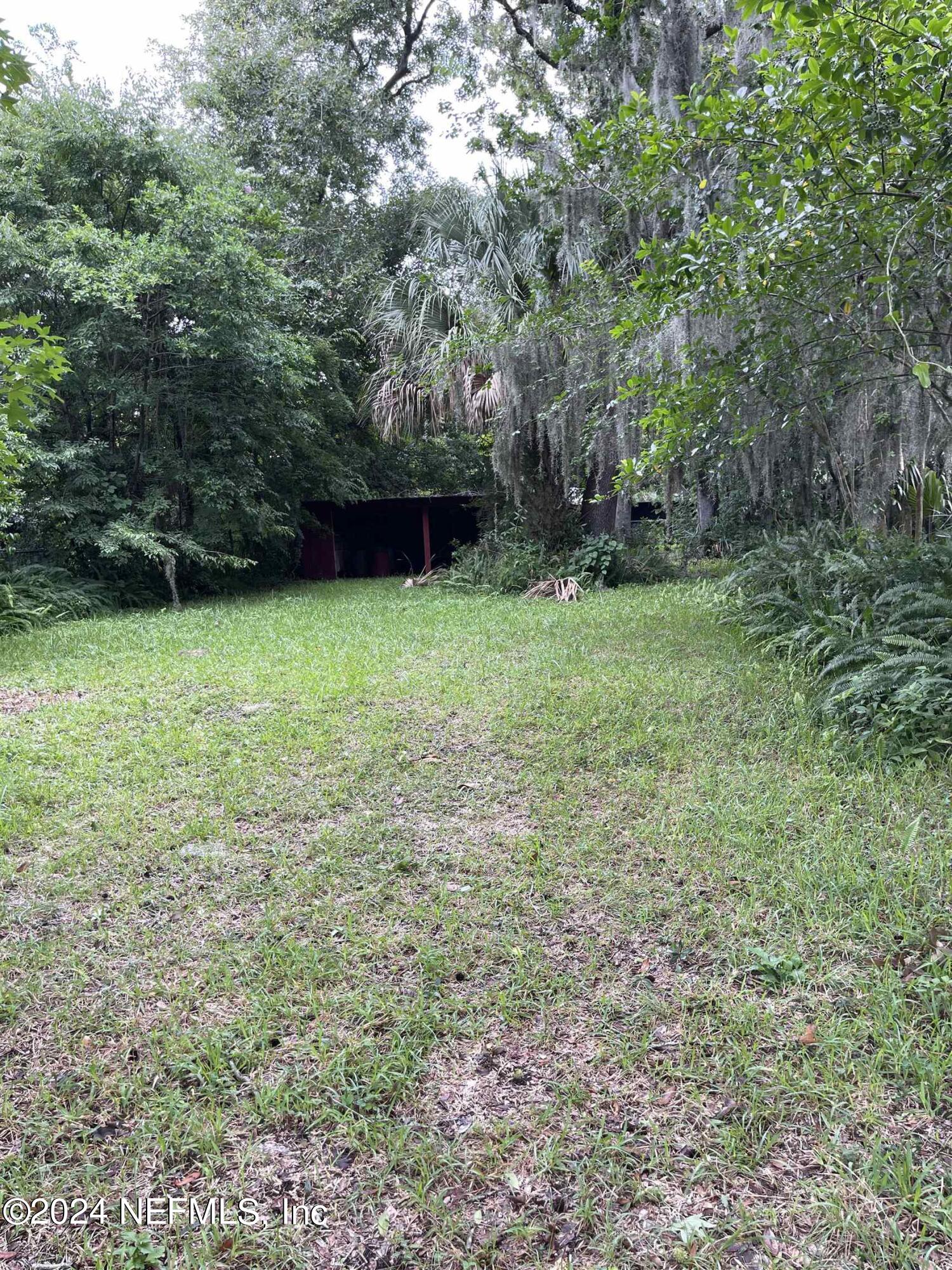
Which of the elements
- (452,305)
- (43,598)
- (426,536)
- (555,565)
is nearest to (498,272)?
(452,305)

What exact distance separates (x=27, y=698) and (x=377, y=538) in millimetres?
11213

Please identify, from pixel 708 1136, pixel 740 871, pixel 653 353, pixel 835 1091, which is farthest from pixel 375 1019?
pixel 653 353

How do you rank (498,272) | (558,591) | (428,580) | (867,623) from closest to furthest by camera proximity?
1. (867,623)
2. (558,591)
3. (498,272)
4. (428,580)

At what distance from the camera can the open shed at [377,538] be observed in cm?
1420

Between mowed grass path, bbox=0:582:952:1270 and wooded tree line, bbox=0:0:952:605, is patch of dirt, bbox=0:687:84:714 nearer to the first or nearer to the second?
mowed grass path, bbox=0:582:952:1270

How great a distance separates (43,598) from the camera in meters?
8.14

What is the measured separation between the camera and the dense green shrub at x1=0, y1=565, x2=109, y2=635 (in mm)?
7398

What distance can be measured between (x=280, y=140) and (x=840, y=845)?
1385cm

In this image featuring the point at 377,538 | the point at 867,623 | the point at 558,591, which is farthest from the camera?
the point at 377,538

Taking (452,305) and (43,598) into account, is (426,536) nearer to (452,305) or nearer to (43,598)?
(452,305)

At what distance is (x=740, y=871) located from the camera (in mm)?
2416

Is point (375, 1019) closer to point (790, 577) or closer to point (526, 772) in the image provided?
point (526, 772)

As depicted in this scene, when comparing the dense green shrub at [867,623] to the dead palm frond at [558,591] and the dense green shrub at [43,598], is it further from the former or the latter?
the dense green shrub at [43,598]

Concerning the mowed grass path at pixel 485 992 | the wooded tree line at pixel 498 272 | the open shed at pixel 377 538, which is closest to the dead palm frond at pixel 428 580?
the wooded tree line at pixel 498 272
